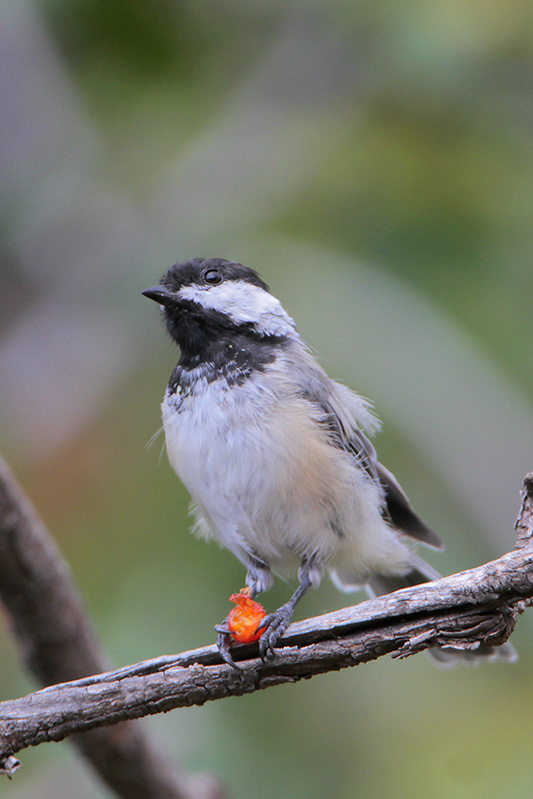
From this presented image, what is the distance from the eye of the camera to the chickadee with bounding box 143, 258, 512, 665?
6.33 feet

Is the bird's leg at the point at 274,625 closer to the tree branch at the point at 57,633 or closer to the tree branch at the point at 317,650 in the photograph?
the tree branch at the point at 317,650

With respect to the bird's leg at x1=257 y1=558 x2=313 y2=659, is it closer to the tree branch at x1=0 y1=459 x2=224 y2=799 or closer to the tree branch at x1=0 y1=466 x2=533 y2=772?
the tree branch at x1=0 y1=466 x2=533 y2=772

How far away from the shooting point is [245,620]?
1660 mm

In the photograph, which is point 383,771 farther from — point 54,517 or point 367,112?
point 367,112

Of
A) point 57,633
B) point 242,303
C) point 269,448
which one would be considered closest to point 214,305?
point 242,303

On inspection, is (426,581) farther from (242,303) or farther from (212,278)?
(212,278)

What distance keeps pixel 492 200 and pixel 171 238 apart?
1.37 metres

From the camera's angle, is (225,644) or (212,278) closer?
(225,644)

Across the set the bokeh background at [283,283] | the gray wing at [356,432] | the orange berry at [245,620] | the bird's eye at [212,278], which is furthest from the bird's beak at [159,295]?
the orange berry at [245,620]

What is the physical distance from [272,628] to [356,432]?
2.64 ft

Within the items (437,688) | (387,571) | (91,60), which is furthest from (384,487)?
(91,60)

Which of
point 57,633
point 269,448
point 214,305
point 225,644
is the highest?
point 214,305

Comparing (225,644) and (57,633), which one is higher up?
(225,644)

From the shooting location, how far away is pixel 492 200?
296 centimetres
